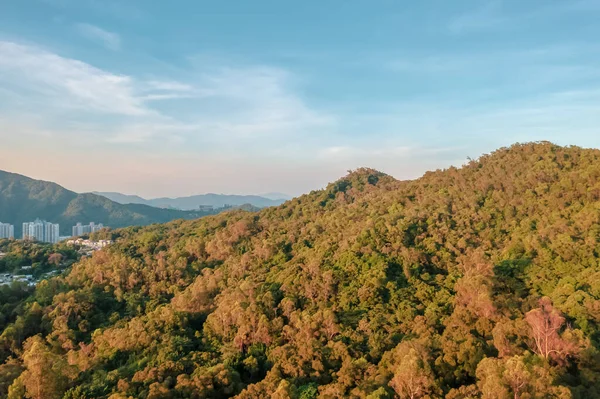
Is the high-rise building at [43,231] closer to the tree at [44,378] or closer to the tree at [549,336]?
the tree at [44,378]

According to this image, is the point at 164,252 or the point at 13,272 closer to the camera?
the point at 164,252

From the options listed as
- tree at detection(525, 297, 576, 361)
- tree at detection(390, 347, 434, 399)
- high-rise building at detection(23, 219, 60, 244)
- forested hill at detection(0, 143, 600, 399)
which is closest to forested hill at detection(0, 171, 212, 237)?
high-rise building at detection(23, 219, 60, 244)

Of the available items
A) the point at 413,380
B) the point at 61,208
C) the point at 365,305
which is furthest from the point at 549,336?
the point at 61,208

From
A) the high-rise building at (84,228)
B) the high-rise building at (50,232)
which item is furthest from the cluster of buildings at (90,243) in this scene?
the high-rise building at (84,228)

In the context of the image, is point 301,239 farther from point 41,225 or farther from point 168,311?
point 41,225

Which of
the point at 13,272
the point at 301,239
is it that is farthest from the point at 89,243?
the point at 301,239

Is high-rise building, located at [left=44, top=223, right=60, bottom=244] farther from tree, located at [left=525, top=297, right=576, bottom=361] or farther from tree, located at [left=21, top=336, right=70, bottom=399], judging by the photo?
tree, located at [left=525, top=297, right=576, bottom=361]
